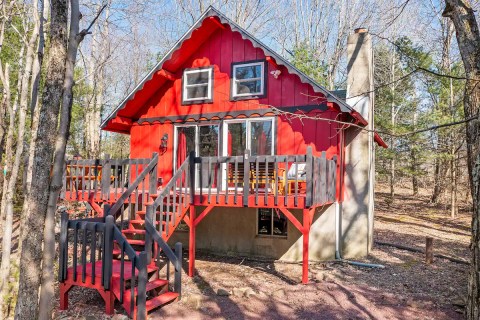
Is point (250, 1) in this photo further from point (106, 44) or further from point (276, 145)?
point (276, 145)

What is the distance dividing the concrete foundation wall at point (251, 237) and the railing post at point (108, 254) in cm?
505

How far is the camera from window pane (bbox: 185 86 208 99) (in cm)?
1073

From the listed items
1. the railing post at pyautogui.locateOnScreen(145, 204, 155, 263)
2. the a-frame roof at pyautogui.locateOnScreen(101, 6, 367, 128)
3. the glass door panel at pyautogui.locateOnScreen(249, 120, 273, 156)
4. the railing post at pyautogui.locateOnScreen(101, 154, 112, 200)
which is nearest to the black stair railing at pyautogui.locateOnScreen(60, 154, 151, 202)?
the railing post at pyautogui.locateOnScreen(101, 154, 112, 200)

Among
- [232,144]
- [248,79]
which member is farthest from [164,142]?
[248,79]

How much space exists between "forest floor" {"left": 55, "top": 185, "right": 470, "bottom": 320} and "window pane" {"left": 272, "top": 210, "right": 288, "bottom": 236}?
938 mm

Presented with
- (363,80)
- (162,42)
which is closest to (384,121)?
(363,80)

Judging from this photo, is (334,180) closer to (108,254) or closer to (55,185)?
(108,254)

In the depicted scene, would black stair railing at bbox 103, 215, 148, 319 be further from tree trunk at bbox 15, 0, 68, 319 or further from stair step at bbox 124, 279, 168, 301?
tree trunk at bbox 15, 0, 68, 319

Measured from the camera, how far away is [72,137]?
20922mm

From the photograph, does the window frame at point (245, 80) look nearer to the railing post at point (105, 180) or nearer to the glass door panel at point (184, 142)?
the glass door panel at point (184, 142)

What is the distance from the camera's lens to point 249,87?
10.2 meters

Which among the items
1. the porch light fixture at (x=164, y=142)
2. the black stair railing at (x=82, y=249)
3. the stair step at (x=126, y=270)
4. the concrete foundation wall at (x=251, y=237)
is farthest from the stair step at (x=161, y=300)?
the porch light fixture at (x=164, y=142)

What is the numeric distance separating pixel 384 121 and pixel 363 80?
1018cm

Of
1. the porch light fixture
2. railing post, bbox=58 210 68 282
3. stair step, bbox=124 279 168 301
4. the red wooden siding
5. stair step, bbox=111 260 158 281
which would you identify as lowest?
stair step, bbox=124 279 168 301
